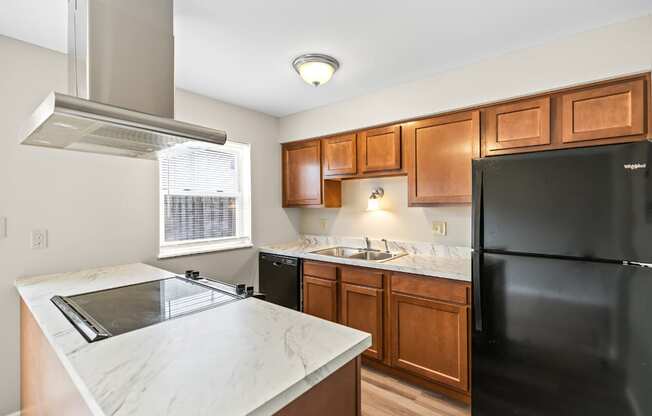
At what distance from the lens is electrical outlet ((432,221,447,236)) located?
272cm

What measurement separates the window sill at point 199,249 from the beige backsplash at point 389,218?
917mm

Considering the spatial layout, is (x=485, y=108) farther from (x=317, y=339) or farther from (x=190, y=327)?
(x=190, y=327)

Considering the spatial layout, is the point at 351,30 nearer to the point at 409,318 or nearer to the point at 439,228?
the point at 439,228

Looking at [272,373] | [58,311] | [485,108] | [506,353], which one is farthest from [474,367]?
[58,311]

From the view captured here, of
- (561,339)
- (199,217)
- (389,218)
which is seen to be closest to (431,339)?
(561,339)

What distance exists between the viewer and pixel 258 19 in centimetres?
173

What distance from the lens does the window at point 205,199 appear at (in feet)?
8.90

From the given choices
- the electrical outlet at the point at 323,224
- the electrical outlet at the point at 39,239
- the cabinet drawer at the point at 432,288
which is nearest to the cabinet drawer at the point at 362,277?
the cabinet drawer at the point at 432,288

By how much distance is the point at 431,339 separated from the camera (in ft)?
7.23

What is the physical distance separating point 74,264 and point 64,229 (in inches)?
9.8

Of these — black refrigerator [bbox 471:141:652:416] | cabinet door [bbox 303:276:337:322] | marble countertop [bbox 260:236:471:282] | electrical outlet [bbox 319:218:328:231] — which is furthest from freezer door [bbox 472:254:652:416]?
electrical outlet [bbox 319:218:328:231]

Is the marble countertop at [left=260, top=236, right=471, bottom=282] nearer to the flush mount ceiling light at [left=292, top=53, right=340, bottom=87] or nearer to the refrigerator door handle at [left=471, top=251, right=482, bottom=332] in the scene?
the refrigerator door handle at [left=471, top=251, right=482, bottom=332]

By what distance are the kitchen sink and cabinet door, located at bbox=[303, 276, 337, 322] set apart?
0.91 ft

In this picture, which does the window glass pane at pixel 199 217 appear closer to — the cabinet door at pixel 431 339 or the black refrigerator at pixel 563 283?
the cabinet door at pixel 431 339
